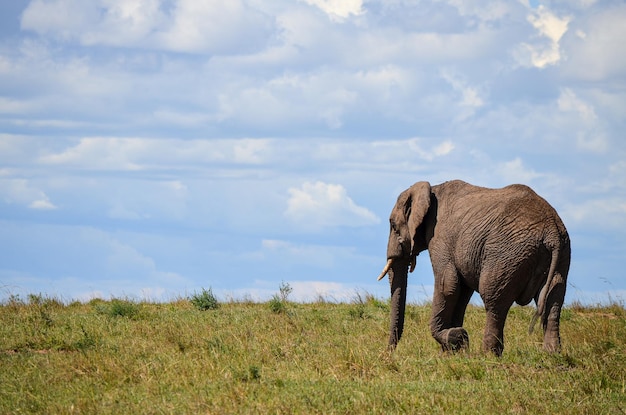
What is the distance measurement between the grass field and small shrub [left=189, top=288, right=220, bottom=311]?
2429 millimetres

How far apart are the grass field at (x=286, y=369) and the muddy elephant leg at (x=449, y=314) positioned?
0.34 meters

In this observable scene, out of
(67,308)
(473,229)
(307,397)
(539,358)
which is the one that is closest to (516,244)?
(473,229)

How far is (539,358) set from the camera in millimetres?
12711

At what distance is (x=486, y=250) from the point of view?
13398 millimetres

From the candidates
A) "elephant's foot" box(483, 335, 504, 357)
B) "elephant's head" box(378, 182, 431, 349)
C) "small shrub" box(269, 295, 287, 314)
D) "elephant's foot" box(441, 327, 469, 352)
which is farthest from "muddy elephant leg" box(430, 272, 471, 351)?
"small shrub" box(269, 295, 287, 314)

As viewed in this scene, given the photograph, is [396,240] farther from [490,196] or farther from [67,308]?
[67,308]

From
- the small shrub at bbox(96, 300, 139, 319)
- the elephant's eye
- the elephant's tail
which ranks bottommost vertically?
the elephant's tail

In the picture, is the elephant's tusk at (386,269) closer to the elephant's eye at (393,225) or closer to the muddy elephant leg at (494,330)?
the elephant's eye at (393,225)

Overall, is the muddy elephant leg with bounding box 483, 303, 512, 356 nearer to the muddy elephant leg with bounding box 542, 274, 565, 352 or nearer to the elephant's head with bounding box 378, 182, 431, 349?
the muddy elephant leg with bounding box 542, 274, 565, 352

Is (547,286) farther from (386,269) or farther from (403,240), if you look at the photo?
(386,269)

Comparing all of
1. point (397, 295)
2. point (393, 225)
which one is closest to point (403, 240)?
point (393, 225)

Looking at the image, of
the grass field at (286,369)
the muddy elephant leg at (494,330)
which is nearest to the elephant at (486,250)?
the muddy elephant leg at (494,330)

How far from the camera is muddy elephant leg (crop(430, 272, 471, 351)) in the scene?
14039 mm

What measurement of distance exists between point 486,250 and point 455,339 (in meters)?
1.58
